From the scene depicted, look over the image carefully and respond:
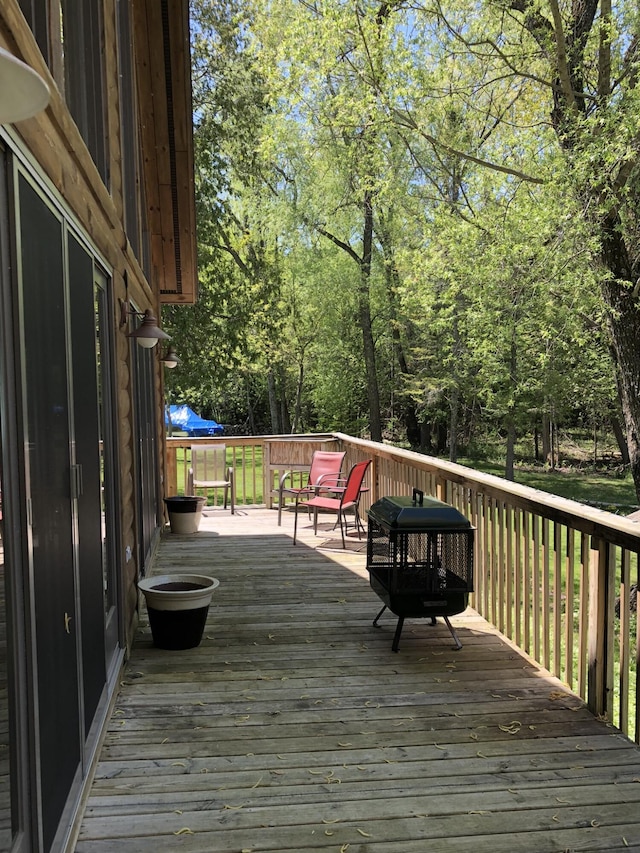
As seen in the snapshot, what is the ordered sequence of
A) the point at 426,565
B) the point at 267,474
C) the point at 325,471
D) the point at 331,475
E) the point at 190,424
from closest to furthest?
the point at 426,565
the point at 331,475
the point at 325,471
the point at 267,474
the point at 190,424

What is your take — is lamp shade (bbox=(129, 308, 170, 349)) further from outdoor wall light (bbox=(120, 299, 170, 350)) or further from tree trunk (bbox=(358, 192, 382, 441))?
tree trunk (bbox=(358, 192, 382, 441))

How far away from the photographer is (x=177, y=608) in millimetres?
3689

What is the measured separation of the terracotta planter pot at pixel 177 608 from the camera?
3.65 meters

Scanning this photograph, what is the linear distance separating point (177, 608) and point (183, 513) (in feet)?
11.4

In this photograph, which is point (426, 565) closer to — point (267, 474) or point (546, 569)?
point (546, 569)

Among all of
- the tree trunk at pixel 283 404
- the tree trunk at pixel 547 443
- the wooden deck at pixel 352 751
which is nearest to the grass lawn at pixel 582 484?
the tree trunk at pixel 547 443

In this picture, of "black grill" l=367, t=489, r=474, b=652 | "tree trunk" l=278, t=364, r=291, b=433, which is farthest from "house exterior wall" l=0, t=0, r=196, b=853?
"tree trunk" l=278, t=364, r=291, b=433

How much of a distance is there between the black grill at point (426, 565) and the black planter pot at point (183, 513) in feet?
11.6

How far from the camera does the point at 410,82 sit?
800 centimetres

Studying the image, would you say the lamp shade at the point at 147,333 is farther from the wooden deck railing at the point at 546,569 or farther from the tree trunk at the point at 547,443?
the tree trunk at the point at 547,443

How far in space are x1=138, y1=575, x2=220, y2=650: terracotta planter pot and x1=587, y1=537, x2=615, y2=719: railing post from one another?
77.8 inches

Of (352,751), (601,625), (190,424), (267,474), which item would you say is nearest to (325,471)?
(267,474)

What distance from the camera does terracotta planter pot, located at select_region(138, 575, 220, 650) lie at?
3.65 metres

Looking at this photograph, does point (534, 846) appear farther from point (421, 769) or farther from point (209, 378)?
point (209, 378)
